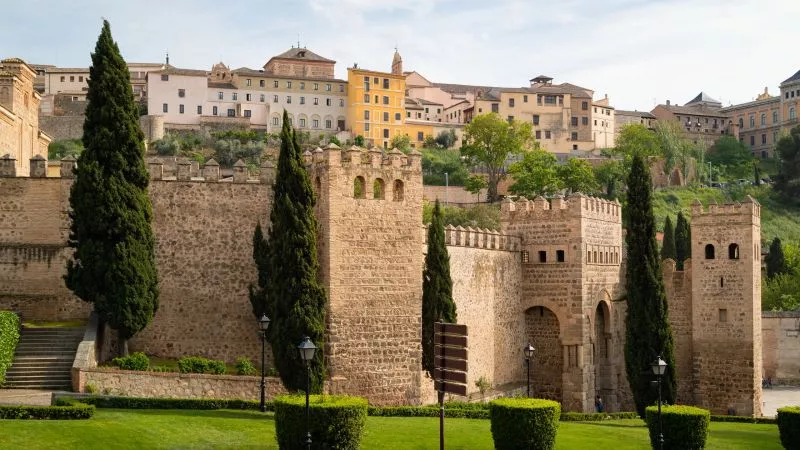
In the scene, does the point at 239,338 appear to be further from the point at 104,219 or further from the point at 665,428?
the point at 665,428

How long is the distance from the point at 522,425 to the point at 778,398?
2760cm

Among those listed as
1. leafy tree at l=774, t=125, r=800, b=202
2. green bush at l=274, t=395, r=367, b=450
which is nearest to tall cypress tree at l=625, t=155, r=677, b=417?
green bush at l=274, t=395, r=367, b=450

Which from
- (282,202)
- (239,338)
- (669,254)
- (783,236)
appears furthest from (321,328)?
(783,236)

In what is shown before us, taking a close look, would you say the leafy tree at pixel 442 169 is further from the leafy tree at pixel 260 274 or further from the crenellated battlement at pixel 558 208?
the leafy tree at pixel 260 274

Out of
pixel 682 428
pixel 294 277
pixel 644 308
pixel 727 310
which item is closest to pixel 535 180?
pixel 727 310

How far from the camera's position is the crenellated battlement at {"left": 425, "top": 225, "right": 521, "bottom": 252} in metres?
34.0

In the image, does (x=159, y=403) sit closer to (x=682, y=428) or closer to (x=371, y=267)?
(x=371, y=267)

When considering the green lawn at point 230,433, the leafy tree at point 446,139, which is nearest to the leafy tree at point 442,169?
the leafy tree at point 446,139

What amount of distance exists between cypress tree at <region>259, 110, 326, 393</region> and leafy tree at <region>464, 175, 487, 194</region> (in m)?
60.8

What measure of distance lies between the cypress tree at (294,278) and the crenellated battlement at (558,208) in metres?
14.8

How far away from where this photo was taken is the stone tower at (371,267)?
26.1 m

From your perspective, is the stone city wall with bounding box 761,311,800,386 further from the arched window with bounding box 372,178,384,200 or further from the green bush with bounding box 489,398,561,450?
the green bush with bounding box 489,398,561,450

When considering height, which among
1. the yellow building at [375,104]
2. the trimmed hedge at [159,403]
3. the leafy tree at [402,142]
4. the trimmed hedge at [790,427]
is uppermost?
the yellow building at [375,104]

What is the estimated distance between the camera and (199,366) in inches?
1075
